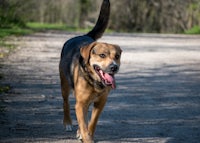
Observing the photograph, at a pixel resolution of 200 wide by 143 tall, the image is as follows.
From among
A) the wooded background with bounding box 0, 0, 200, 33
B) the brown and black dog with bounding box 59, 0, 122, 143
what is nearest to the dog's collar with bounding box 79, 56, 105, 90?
the brown and black dog with bounding box 59, 0, 122, 143

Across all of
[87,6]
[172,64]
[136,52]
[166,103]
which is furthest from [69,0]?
[166,103]

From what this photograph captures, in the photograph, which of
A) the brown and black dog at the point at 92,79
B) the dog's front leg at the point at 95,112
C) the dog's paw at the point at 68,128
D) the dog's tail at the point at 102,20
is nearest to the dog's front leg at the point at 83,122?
the brown and black dog at the point at 92,79

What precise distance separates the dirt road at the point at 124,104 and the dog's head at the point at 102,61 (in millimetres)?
758

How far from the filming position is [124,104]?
839 centimetres

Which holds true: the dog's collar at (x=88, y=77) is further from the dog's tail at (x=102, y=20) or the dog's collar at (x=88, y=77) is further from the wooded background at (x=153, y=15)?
the wooded background at (x=153, y=15)

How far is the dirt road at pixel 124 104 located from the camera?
638 cm

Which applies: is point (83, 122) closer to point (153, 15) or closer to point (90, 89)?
point (90, 89)

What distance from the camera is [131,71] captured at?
482 inches

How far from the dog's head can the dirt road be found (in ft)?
2.49

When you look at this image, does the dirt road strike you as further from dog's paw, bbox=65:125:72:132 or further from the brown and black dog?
the brown and black dog

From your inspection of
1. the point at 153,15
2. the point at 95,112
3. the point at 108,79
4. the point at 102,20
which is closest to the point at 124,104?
the point at 102,20

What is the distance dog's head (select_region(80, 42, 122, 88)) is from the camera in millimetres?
5984

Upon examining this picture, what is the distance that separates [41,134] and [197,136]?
6.31 ft

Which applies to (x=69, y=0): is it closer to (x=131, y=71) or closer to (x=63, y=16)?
(x=63, y=16)
